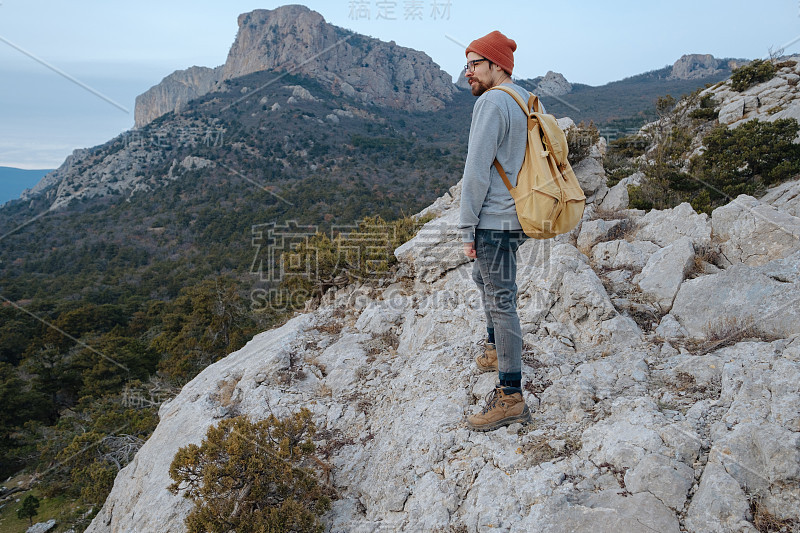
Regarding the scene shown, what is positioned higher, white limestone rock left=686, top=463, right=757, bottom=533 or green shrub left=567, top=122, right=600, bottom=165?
green shrub left=567, top=122, right=600, bottom=165

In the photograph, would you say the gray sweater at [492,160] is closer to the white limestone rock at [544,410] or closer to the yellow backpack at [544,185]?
the yellow backpack at [544,185]

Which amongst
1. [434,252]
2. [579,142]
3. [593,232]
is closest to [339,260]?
[434,252]

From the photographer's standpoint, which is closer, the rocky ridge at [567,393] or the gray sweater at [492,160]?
the rocky ridge at [567,393]

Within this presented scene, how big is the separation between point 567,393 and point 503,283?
38.9 inches

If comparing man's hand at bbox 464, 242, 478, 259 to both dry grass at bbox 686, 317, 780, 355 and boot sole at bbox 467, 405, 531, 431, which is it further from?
dry grass at bbox 686, 317, 780, 355

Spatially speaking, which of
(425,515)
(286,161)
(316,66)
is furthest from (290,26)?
(425,515)

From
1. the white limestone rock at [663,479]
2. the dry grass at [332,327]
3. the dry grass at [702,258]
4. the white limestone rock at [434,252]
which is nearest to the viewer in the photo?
the white limestone rock at [663,479]

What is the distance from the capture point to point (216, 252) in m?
32.1

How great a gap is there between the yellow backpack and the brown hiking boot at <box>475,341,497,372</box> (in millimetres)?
1153

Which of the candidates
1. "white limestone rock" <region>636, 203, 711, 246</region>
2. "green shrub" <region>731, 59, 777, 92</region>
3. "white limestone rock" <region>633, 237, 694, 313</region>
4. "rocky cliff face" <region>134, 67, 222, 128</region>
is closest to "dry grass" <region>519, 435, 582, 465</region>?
"white limestone rock" <region>633, 237, 694, 313</region>

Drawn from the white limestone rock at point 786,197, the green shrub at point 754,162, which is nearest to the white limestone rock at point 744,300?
the white limestone rock at point 786,197

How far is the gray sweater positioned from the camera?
7.00 ft

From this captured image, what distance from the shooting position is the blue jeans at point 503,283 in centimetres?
226

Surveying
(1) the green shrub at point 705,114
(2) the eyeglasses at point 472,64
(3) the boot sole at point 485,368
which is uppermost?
(1) the green shrub at point 705,114
